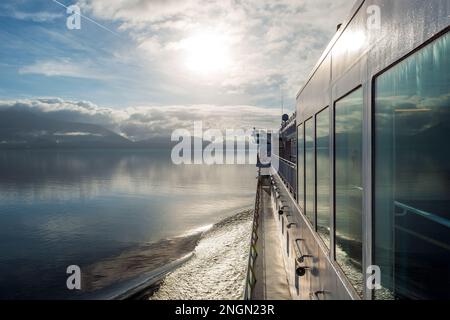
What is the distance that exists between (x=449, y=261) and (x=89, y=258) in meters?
33.9

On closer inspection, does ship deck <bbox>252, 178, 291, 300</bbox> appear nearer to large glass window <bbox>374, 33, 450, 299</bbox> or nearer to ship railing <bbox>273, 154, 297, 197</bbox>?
ship railing <bbox>273, 154, 297, 197</bbox>

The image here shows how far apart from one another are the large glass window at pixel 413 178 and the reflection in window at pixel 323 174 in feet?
6.10

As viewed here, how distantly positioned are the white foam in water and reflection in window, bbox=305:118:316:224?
14.6 metres

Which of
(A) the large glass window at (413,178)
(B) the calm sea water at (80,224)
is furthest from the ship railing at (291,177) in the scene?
(B) the calm sea water at (80,224)

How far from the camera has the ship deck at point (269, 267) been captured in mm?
9797

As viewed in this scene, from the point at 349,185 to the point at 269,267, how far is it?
30.4ft

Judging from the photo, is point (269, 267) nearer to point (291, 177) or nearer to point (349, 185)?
point (291, 177)

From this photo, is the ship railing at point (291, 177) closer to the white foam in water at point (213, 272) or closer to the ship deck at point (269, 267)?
the ship deck at point (269, 267)

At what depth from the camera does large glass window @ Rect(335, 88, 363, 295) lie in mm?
3082

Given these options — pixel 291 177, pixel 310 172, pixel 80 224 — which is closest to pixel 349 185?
pixel 310 172

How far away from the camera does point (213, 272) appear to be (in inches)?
981
